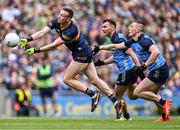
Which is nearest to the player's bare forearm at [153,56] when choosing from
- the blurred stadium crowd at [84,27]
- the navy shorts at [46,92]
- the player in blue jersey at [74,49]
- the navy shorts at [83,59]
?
the player in blue jersey at [74,49]

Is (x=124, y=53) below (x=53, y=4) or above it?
below

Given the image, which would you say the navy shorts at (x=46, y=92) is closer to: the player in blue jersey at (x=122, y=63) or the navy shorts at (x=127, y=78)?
the player in blue jersey at (x=122, y=63)

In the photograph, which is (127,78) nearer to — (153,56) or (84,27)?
(153,56)

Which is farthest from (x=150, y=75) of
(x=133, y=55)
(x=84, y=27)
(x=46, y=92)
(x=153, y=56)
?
(x=84, y=27)

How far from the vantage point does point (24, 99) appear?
28.0 meters

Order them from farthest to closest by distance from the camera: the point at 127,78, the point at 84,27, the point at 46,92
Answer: the point at 84,27
the point at 46,92
the point at 127,78

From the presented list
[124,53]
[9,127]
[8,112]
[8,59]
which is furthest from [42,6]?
[9,127]

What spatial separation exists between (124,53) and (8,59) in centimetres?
947

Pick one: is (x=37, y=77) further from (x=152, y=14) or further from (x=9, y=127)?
(x=9, y=127)

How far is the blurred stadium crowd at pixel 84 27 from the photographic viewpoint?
96.5 feet

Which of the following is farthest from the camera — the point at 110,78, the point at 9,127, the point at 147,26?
the point at 147,26

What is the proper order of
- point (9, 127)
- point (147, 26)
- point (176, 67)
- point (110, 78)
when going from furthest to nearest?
point (147, 26)
point (176, 67)
point (110, 78)
point (9, 127)

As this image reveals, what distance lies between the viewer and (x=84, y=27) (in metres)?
32.3

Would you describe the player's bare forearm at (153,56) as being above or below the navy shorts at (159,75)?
above
